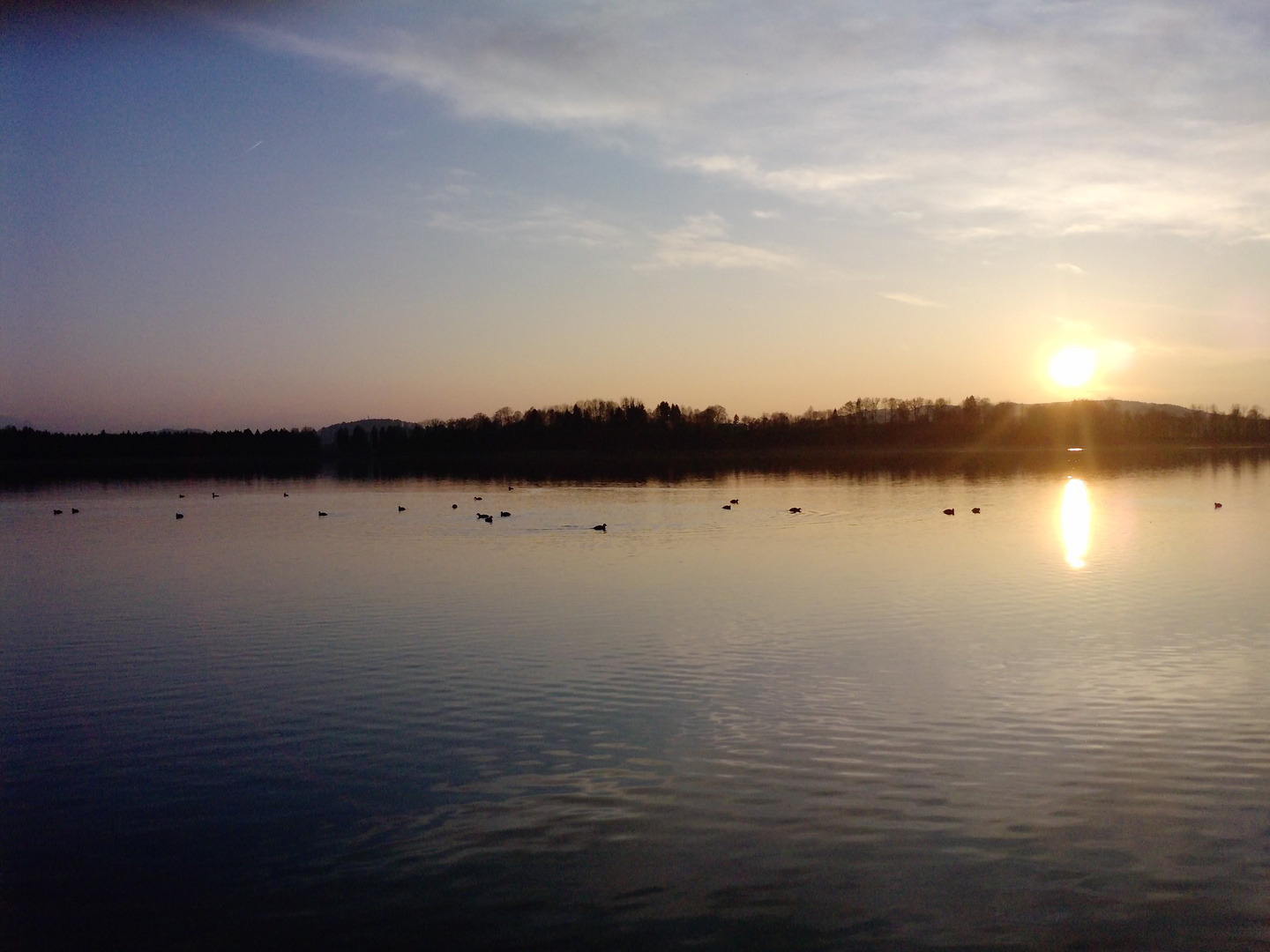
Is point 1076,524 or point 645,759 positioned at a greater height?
point 1076,524

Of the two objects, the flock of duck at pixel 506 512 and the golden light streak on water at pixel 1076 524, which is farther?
the flock of duck at pixel 506 512

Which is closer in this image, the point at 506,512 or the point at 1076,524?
the point at 1076,524

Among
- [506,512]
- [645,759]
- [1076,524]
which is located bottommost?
[645,759]

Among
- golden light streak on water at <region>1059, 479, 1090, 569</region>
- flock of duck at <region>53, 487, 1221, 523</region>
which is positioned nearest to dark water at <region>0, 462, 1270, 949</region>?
golden light streak on water at <region>1059, 479, 1090, 569</region>

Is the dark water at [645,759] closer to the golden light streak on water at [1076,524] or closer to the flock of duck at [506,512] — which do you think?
the golden light streak on water at [1076,524]

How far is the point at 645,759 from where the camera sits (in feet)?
43.4

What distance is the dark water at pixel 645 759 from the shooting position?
30.4ft

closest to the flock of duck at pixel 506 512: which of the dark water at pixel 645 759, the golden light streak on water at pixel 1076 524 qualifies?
the golden light streak on water at pixel 1076 524

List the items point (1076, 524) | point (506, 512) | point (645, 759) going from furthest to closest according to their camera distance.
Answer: point (506, 512) < point (1076, 524) < point (645, 759)

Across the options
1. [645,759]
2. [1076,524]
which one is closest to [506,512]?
[1076,524]

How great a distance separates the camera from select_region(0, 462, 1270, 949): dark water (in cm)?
926

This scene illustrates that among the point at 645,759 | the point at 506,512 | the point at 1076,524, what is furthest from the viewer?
the point at 506,512

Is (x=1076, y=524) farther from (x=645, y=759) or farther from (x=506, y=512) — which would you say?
(x=645, y=759)

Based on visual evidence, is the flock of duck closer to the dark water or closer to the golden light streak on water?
the golden light streak on water
